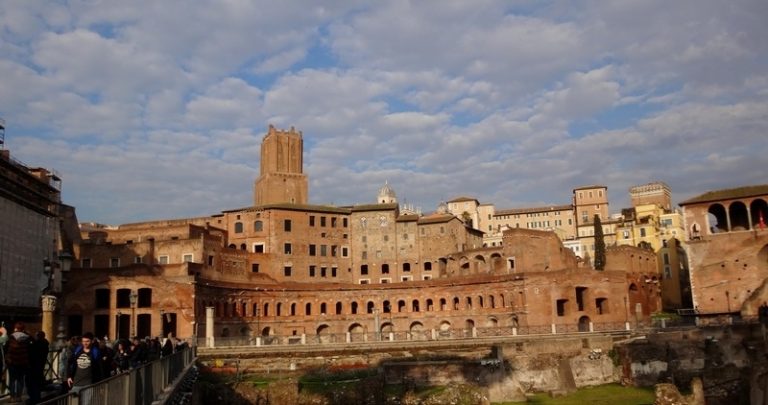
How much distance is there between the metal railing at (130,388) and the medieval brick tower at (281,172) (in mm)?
62119

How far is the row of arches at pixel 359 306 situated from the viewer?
2415 inches

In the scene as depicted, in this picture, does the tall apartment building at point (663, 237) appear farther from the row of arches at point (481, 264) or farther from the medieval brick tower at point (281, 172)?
the medieval brick tower at point (281, 172)

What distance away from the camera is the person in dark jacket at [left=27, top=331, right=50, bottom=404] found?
11.1 m

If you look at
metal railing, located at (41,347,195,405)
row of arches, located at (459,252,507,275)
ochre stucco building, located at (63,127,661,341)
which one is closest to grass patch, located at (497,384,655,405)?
ochre stucco building, located at (63,127,661,341)

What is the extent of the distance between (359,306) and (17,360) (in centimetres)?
5896

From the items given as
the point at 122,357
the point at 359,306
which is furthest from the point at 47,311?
the point at 359,306

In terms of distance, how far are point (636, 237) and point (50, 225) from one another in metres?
67.5

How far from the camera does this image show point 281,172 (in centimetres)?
8269

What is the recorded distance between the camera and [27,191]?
4681 centimetres

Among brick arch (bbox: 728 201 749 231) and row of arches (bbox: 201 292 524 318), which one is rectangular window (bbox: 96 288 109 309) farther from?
brick arch (bbox: 728 201 749 231)

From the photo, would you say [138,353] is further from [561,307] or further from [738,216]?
[738,216]

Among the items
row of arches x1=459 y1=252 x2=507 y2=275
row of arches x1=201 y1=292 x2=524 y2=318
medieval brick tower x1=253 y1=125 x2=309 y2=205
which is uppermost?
medieval brick tower x1=253 y1=125 x2=309 y2=205

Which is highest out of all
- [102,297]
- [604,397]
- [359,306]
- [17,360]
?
[102,297]

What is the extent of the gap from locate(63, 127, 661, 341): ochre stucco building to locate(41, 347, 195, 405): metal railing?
31457 millimetres
